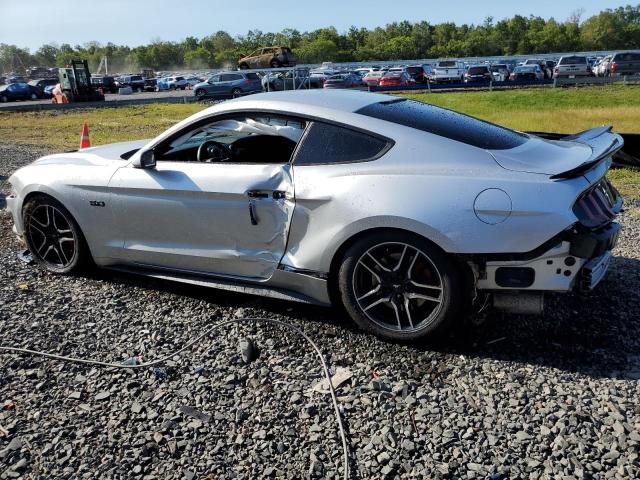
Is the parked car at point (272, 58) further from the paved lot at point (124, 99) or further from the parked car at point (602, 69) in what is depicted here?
the parked car at point (602, 69)

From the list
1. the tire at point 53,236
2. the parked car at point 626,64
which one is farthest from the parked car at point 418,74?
the tire at point 53,236

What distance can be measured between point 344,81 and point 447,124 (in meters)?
38.5

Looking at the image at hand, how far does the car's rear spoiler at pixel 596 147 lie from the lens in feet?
10.7

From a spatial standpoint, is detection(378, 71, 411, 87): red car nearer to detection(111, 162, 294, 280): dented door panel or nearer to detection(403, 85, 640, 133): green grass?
detection(403, 85, 640, 133): green grass

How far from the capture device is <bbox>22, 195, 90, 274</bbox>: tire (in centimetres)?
462

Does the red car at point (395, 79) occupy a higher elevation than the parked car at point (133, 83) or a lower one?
lower

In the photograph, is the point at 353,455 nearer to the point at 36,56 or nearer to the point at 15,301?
the point at 15,301

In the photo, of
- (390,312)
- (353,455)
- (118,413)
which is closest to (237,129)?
(390,312)

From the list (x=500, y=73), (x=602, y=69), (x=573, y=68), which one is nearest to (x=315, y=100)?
(x=573, y=68)

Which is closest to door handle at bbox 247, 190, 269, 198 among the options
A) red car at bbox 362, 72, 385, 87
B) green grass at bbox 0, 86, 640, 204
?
green grass at bbox 0, 86, 640, 204

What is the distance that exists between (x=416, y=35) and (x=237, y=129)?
502 feet

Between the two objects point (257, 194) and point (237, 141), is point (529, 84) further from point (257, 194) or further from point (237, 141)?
point (257, 194)

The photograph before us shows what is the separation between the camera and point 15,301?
441cm

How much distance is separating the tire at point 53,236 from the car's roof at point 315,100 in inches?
65.3
